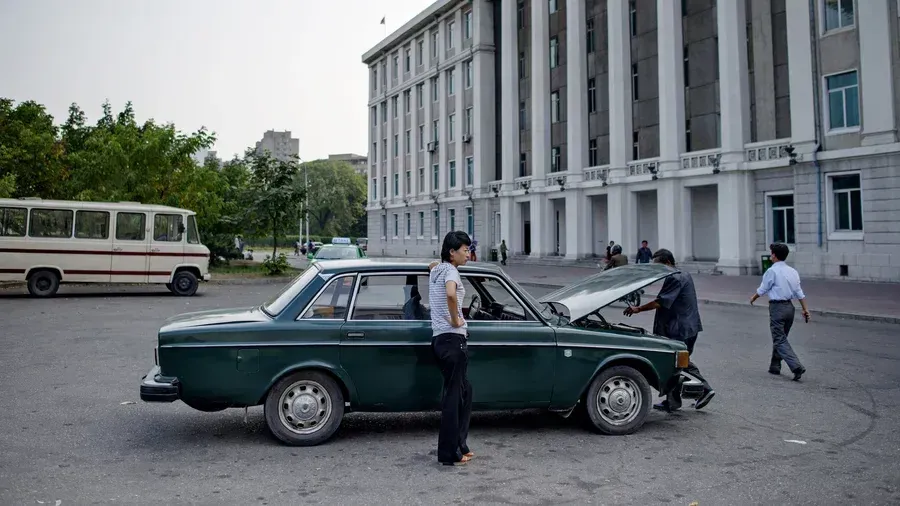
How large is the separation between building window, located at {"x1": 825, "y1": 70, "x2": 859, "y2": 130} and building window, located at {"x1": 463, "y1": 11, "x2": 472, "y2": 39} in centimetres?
3161

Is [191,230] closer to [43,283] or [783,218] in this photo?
[43,283]

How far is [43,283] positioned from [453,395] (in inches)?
768

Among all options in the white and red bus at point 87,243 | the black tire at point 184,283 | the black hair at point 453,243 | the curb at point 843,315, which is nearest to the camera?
the black hair at point 453,243

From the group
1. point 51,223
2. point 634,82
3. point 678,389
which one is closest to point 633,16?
point 634,82

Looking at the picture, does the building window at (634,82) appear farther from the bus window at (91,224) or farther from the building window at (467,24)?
the bus window at (91,224)

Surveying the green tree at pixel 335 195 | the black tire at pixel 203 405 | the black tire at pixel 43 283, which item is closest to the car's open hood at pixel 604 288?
the black tire at pixel 203 405

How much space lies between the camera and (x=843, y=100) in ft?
87.5

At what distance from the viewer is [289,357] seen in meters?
5.87

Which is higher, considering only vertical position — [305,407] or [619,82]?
[619,82]

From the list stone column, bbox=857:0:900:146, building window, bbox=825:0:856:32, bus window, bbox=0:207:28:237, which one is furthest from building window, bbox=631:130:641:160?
bus window, bbox=0:207:28:237

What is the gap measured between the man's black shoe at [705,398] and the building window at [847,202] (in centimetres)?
2261

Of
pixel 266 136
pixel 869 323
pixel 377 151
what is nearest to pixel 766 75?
pixel 869 323

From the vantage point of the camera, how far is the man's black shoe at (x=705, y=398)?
707 centimetres

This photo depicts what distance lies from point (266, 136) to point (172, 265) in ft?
521
